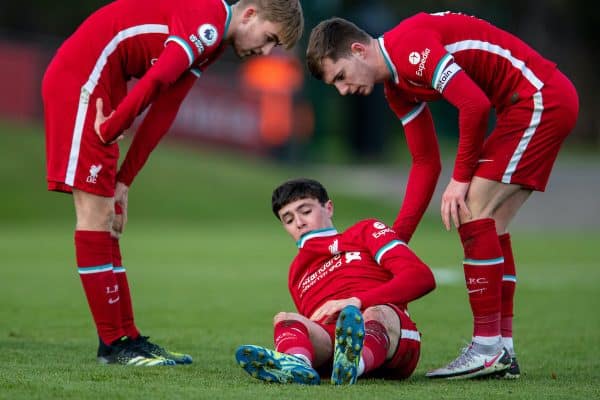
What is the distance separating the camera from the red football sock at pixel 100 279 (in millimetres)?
5309

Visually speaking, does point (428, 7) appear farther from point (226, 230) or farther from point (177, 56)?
point (177, 56)

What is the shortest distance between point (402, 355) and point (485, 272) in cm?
62

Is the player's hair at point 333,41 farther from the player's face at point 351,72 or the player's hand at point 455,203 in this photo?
the player's hand at point 455,203

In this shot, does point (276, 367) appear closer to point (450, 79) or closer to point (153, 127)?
point (450, 79)

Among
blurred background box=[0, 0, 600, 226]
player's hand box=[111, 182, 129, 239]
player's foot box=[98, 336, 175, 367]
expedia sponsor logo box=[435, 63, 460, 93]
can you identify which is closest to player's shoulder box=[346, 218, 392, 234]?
expedia sponsor logo box=[435, 63, 460, 93]

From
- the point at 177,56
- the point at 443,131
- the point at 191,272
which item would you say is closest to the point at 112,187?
the point at 177,56

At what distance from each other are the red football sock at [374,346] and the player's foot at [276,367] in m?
0.27

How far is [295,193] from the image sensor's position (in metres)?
5.21

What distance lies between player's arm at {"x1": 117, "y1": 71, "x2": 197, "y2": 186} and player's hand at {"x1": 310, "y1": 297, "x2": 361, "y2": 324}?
1.33 meters

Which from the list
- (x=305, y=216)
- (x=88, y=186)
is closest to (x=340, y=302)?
(x=305, y=216)

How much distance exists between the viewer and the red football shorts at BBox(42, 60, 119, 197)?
5.20m

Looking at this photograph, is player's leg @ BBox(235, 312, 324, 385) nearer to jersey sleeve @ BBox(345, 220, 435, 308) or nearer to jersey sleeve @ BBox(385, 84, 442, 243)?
jersey sleeve @ BBox(345, 220, 435, 308)

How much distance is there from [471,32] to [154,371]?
7.10ft

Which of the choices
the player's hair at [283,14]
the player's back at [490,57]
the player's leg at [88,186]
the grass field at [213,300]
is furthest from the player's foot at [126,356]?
the player's back at [490,57]
